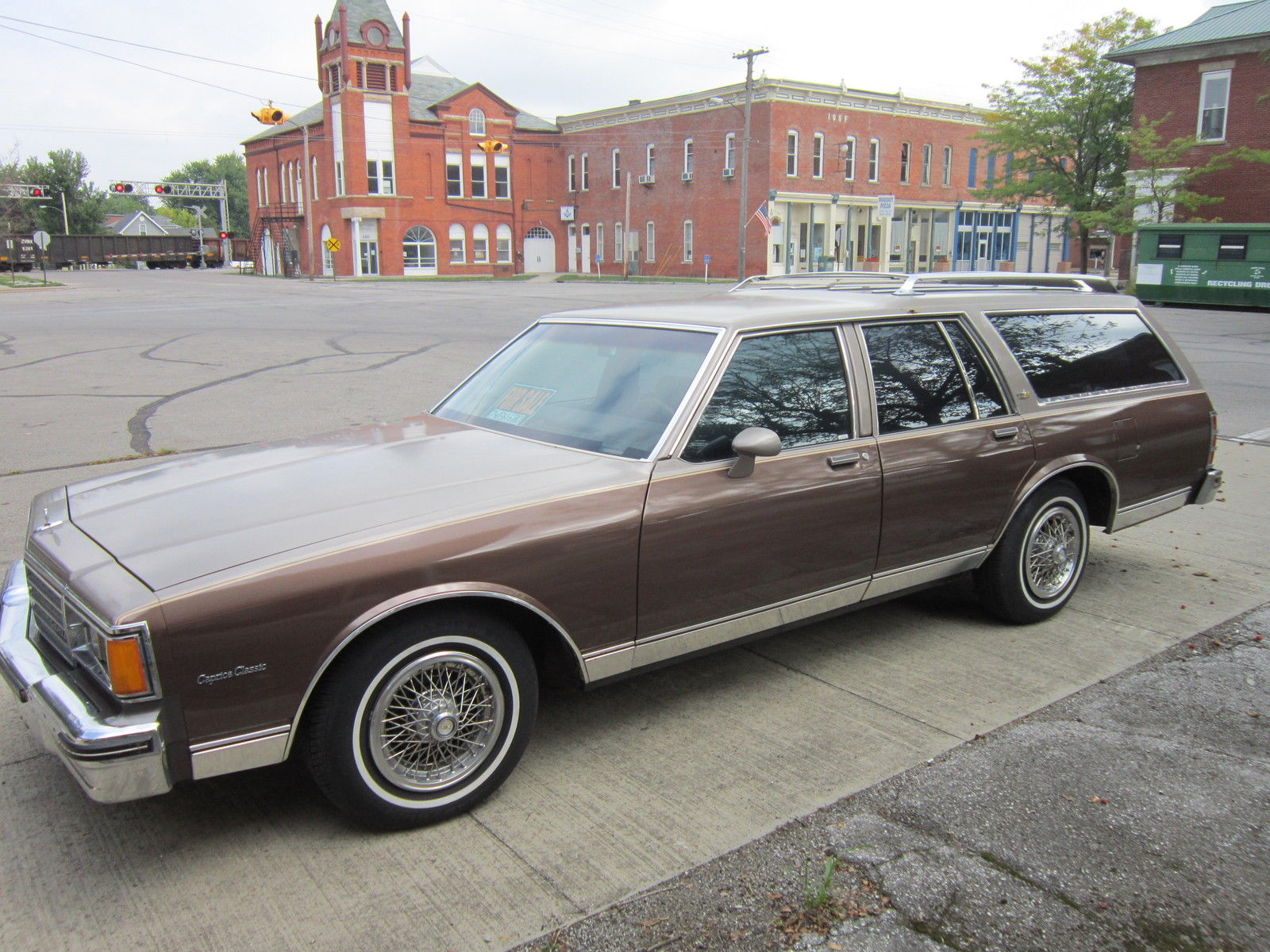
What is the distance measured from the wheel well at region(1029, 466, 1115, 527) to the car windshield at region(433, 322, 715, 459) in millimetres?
2252

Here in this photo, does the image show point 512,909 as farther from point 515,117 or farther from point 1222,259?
point 515,117

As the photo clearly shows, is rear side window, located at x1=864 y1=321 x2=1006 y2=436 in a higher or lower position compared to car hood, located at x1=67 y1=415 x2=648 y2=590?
higher

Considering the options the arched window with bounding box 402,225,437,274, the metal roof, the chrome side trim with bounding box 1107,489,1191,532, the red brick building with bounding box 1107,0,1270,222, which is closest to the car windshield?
the chrome side trim with bounding box 1107,489,1191,532

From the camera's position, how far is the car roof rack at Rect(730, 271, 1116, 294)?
4.92 m

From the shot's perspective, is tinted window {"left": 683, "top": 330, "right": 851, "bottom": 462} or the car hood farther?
tinted window {"left": 683, "top": 330, "right": 851, "bottom": 462}

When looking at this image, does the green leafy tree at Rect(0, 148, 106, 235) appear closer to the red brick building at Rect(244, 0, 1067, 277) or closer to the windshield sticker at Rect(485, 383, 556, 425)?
the red brick building at Rect(244, 0, 1067, 277)

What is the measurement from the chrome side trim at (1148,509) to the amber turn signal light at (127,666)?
178 inches

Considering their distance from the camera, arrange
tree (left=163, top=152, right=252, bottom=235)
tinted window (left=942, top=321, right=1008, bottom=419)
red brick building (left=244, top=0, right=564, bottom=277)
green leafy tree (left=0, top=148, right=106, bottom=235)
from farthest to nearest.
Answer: tree (left=163, top=152, right=252, bottom=235)
green leafy tree (left=0, top=148, right=106, bottom=235)
red brick building (left=244, top=0, right=564, bottom=277)
tinted window (left=942, top=321, right=1008, bottom=419)

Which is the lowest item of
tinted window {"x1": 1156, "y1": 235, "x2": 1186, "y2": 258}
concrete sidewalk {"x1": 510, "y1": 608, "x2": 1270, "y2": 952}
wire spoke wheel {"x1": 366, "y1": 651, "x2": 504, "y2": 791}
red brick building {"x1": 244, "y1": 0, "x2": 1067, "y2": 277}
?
concrete sidewalk {"x1": 510, "y1": 608, "x2": 1270, "y2": 952}

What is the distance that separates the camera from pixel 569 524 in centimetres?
337

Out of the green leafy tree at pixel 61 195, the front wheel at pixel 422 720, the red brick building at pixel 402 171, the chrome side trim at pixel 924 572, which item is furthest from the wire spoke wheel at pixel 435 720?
the green leafy tree at pixel 61 195

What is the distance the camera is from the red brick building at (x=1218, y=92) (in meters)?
34.5

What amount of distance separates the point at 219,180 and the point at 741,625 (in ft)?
482

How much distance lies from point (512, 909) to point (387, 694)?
711 mm
